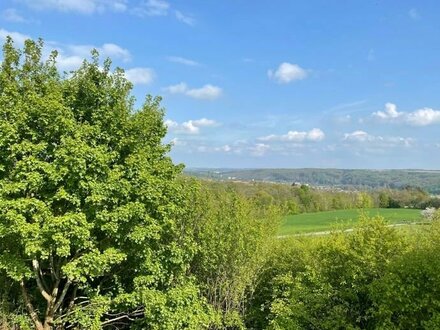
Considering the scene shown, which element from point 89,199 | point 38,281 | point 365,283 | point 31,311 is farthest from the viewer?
point 365,283

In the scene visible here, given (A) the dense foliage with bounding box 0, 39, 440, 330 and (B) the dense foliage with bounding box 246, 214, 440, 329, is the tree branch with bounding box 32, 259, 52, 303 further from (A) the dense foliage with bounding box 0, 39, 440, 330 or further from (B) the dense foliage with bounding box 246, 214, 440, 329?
(B) the dense foliage with bounding box 246, 214, 440, 329

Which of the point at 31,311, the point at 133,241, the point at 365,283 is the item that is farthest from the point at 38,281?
the point at 365,283

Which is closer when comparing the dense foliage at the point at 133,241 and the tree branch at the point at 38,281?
the dense foliage at the point at 133,241

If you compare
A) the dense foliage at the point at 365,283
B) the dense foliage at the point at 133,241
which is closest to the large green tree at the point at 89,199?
the dense foliage at the point at 133,241

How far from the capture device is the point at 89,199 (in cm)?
1326

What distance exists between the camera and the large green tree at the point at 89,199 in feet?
43.4

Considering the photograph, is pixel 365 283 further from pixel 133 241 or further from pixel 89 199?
pixel 89 199

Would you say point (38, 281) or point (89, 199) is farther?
point (38, 281)

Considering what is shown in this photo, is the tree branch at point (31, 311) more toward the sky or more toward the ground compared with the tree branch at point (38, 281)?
more toward the ground

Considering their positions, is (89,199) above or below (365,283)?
above

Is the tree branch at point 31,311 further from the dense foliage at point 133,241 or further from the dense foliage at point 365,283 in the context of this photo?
the dense foliage at point 365,283

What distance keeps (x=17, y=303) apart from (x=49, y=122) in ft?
26.5

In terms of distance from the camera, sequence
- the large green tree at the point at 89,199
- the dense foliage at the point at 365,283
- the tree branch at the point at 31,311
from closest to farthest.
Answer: the large green tree at the point at 89,199, the dense foliage at the point at 365,283, the tree branch at the point at 31,311

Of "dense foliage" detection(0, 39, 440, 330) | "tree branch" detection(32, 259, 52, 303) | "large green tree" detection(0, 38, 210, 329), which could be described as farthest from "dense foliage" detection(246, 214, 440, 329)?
"tree branch" detection(32, 259, 52, 303)
